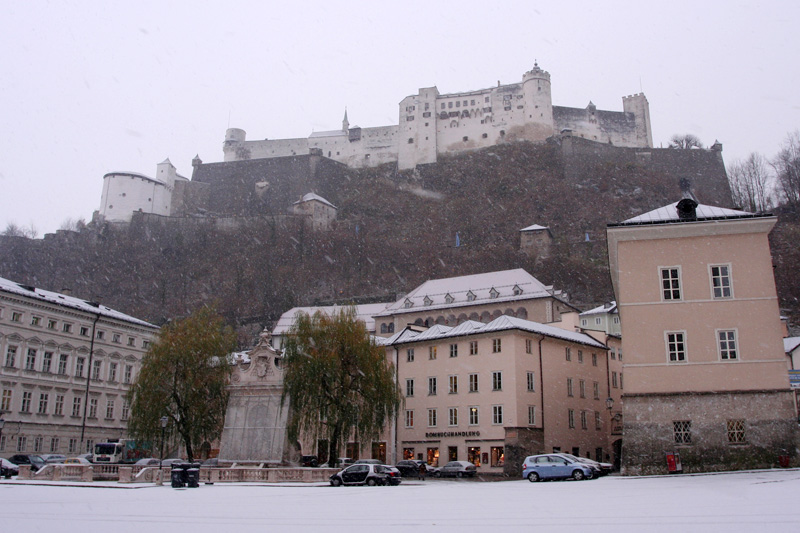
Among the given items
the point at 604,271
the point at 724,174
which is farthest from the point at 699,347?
the point at 724,174

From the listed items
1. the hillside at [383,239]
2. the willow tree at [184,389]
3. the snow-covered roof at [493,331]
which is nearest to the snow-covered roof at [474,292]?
the hillside at [383,239]

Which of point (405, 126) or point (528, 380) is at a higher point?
point (405, 126)

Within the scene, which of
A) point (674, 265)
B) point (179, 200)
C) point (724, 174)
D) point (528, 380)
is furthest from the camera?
point (179, 200)

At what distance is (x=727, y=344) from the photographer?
27266 millimetres

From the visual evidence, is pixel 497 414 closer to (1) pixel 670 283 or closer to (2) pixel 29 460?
(1) pixel 670 283

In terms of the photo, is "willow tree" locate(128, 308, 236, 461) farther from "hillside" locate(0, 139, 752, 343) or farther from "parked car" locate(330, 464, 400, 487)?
"hillside" locate(0, 139, 752, 343)

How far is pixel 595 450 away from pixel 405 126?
280ft

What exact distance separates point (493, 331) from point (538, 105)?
82.3 meters

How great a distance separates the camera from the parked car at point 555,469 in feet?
88.3

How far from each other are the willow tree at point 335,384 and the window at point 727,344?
15.5m

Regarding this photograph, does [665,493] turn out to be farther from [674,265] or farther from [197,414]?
[197,414]

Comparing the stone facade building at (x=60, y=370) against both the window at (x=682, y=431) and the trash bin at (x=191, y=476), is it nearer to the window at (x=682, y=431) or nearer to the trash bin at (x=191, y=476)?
the trash bin at (x=191, y=476)

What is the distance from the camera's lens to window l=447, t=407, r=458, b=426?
4303 centimetres

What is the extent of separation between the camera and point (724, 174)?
→ 104875 mm
